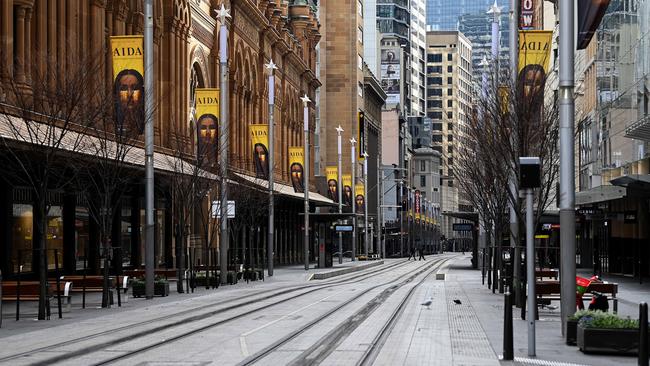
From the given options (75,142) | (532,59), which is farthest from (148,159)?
Answer: (532,59)

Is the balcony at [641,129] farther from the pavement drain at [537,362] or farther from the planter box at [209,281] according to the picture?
the pavement drain at [537,362]

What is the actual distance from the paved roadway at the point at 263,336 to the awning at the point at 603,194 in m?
12.3

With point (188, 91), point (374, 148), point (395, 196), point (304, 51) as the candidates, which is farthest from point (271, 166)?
point (395, 196)

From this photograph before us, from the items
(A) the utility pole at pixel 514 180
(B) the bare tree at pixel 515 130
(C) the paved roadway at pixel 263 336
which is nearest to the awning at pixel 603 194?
(B) the bare tree at pixel 515 130

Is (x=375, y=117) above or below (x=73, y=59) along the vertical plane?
above

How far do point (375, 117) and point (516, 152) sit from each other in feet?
478

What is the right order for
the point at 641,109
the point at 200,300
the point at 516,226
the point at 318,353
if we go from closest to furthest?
the point at 318,353 < the point at 516,226 < the point at 200,300 < the point at 641,109

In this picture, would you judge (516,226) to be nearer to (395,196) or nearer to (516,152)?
(516,152)

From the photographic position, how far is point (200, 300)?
113 feet

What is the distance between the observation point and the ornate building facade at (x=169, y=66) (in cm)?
3866

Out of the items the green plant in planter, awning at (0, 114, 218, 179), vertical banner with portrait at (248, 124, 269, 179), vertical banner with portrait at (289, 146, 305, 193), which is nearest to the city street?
the green plant in planter

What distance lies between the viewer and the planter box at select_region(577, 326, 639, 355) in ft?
58.7

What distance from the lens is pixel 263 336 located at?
71.7 feet

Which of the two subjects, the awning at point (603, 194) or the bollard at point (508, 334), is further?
the awning at point (603, 194)
